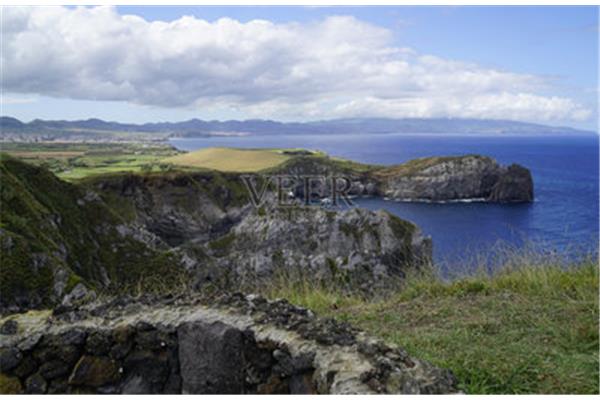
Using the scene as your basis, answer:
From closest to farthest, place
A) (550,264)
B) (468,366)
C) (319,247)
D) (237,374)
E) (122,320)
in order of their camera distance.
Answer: (468,366)
(237,374)
(122,320)
(550,264)
(319,247)

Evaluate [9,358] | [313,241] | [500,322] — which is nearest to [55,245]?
[9,358]

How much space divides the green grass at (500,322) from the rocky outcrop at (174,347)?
1356 mm

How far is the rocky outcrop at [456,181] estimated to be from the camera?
10649cm

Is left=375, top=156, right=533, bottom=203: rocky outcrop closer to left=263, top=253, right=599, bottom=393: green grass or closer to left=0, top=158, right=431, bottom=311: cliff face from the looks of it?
left=0, top=158, right=431, bottom=311: cliff face

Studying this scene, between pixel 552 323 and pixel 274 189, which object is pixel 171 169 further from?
pixel 552 323

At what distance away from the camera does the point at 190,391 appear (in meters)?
7.00

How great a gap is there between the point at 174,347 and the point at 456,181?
360 feet

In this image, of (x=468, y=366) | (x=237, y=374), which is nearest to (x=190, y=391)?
(x=237, y=374)

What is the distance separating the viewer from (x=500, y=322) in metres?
8.16

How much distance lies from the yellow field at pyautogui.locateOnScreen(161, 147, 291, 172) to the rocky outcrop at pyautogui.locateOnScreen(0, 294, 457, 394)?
87.4 meters

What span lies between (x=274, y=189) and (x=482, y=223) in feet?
107
